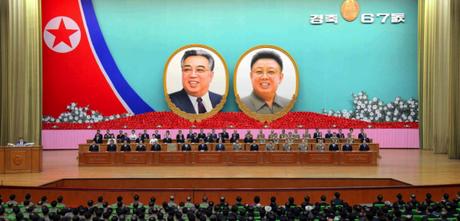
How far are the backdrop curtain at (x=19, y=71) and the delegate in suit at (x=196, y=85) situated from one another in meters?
5.15

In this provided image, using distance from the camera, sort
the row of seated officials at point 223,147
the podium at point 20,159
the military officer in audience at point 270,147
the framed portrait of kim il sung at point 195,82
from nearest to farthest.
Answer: the podium at point 20,159, the row of seated officials at point 223,147, the military officer in audience at point 270,147, the framed portrait of kim il sung at point 195,82

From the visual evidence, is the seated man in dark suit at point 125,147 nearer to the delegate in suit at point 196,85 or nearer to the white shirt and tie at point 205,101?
the delegate in suit at point 196,85

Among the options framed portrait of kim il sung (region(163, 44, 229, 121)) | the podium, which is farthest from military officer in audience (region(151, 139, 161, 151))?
framed portrait of kim il sung (region(163, 44, 229, 121))

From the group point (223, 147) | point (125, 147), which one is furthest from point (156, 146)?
point (223, 147)

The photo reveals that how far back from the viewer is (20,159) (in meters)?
15.3

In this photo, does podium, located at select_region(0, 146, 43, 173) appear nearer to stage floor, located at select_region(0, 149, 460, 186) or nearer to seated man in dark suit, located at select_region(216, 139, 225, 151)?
stage floor, located at select_region(0, 149, 460, 186)

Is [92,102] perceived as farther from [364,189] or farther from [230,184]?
[364,189]

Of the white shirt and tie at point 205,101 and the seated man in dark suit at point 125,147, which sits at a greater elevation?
the white shirt and tie at point 205,101

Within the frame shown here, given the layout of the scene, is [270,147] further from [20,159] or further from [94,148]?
[20,159]

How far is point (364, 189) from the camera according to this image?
38.5ft

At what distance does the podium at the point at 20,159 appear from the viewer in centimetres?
1515

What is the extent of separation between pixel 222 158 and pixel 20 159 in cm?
568

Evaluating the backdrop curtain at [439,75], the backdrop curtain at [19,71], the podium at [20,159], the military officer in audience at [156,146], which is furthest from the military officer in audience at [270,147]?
the backdrop curtain at [19,71]

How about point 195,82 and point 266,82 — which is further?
point 195,82
